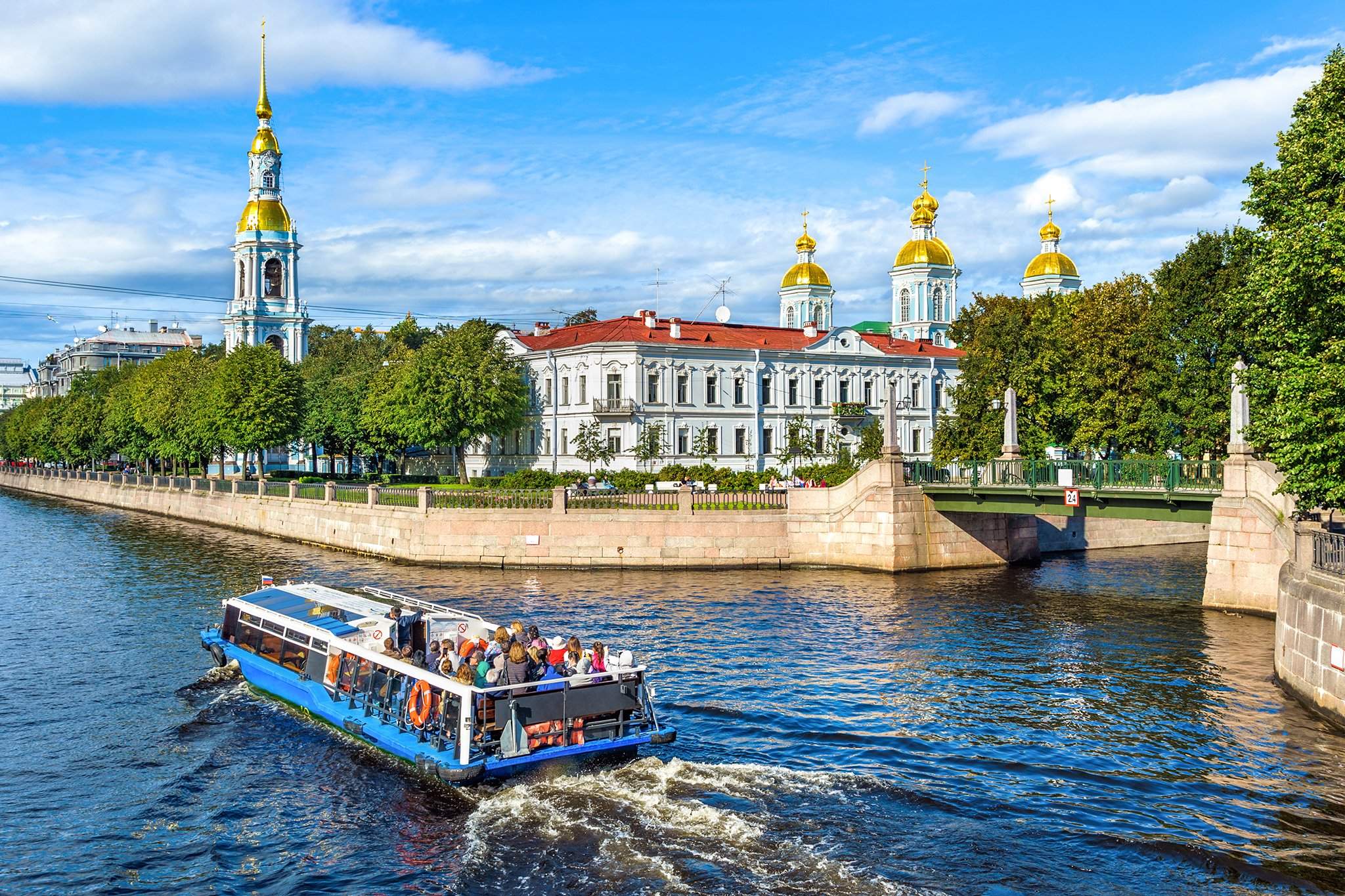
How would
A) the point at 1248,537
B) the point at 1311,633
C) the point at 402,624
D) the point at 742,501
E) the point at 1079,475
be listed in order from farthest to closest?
the point at 742,501 < the point at 1079,475 < the point at 1248,537 < the point at 402,624 < the point at 1311,633

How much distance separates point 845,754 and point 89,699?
18.8 m

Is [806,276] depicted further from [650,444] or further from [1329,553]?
[1329,553]

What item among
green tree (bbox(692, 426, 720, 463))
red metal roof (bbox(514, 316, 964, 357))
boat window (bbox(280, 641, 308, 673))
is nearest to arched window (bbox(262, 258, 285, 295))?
red metal roof (bbox(514, 316, 964, 357))

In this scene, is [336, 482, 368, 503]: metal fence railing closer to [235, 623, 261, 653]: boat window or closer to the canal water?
the canal water

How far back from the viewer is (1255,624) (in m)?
35.9

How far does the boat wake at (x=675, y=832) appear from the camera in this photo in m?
16.6

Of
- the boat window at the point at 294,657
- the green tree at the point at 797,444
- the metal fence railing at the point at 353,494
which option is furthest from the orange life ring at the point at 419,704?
the green tree at the point at 797,444

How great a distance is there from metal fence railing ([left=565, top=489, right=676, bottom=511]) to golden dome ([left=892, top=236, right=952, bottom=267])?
2616 inches

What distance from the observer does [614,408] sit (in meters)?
77.0

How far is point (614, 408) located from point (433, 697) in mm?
56214

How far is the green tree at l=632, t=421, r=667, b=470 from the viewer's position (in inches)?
2995

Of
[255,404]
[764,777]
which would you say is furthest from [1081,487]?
[255,404]

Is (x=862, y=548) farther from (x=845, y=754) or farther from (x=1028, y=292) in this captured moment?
(x=1028, y=292)

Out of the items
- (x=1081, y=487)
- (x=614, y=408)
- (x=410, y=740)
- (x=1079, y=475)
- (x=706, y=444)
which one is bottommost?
(x=410, y=740)
